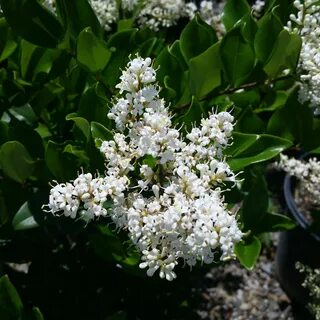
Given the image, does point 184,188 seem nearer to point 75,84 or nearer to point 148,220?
point 148,220

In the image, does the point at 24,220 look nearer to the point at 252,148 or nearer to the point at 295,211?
the point at 252,148

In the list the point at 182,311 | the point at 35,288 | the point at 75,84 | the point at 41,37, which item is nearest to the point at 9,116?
the point at 75,84

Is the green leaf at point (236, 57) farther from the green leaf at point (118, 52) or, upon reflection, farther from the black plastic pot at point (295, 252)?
the black plastic pot at point (295, 252)

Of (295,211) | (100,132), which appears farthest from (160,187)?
(295,211)

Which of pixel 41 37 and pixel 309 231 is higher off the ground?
pixel 41 37

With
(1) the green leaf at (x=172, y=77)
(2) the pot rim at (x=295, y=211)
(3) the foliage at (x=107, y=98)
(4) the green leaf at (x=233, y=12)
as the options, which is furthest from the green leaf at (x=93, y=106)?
(2) the pot rim at (x=295, y=211)

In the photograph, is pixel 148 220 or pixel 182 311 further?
pixel 182 311
